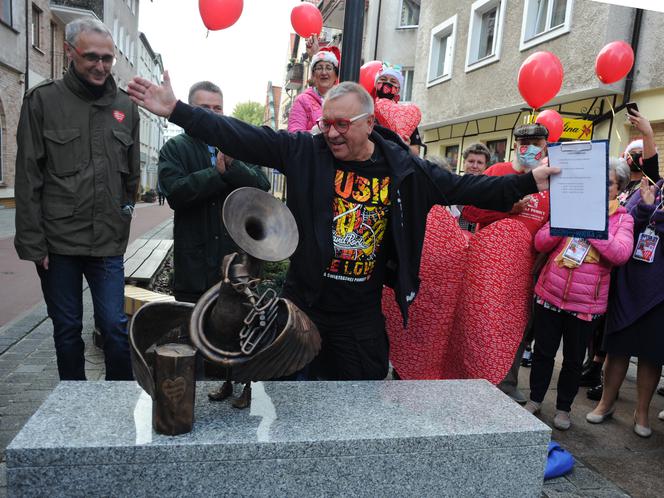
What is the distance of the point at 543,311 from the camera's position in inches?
147

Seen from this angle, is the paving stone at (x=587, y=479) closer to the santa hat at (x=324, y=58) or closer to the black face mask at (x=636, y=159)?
the black face mask at (x=636, y=159)

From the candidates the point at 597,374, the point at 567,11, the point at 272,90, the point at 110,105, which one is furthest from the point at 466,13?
the point at 272,90

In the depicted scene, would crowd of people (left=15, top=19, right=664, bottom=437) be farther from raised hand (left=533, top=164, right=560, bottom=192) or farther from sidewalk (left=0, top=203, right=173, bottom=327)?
sidewalk (left=0, top=203, right=173, bottom=327)

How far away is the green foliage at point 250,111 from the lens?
3036 inches

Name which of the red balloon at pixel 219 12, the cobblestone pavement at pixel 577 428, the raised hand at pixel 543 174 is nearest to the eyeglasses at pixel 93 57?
the red balloon at pixel 219 12

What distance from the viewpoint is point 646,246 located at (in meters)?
3.64

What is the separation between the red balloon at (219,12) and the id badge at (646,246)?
347 centimetres

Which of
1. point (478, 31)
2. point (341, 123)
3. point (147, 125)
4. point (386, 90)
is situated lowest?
point (341, 123)

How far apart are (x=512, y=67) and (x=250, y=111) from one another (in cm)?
7002

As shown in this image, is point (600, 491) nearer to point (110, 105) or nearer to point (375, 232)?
point (375, 232)

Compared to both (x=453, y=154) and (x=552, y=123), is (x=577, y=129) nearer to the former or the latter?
(x=552, y=123)

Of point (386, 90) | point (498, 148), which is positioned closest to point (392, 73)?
point (386, 90)

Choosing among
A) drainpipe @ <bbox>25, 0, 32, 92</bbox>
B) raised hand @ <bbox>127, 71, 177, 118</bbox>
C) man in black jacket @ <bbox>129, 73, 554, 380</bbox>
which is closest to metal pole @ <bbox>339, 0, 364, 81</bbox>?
man in black jacket @ <bbox>129, 73, 554, 380</bbox>

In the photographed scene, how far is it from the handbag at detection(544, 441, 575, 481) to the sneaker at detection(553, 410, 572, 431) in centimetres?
65
